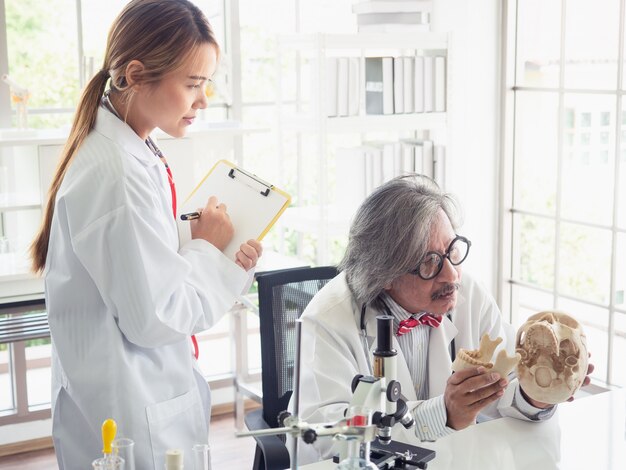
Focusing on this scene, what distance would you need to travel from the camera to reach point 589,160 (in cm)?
358

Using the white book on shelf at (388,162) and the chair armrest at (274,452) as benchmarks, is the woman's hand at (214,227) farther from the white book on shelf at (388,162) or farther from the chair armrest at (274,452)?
the white book on shelf at (388,162)

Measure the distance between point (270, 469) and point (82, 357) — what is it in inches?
18.9

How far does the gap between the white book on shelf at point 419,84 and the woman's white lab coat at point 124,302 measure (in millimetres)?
2076

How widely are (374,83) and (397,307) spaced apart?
179 cm

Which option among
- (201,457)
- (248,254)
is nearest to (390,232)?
(248,254)

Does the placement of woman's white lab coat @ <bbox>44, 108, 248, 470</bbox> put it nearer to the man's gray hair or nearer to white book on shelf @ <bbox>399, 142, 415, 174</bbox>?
the man's gray hair

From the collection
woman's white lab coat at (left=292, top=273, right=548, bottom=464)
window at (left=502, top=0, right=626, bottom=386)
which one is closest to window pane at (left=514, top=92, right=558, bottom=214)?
window at (left=502, top=0, right=626, bottom=386)

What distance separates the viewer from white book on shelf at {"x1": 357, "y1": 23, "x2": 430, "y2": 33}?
363 cm

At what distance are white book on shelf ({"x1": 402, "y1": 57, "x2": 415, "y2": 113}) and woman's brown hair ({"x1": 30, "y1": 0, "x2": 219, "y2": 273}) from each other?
2.00 metres

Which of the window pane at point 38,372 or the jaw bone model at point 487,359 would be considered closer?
the jaw bone model at point 487,359

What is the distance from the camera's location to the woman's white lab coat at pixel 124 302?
5.23ft

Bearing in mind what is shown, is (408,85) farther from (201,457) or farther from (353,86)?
(201,457)

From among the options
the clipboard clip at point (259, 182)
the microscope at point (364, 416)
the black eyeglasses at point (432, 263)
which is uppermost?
the clipboard clip at point (259, 182)

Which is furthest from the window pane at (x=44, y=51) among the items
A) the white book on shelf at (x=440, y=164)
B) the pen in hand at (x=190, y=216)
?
the pen in hand at (x=190, y=216)
